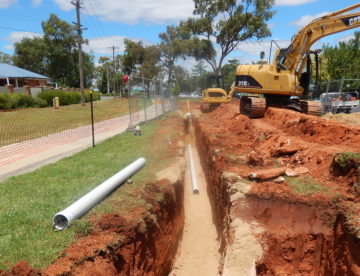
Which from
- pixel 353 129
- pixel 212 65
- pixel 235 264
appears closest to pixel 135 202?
pixel 235 264

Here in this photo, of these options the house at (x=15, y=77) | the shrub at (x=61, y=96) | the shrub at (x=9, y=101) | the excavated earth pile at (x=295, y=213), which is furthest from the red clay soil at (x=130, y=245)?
the house at (x=15, y=77)

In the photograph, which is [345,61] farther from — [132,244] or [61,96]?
[132,244]

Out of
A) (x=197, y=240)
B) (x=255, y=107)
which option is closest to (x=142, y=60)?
(x=255, y=107)

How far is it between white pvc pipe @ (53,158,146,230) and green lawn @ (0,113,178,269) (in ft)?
0.39

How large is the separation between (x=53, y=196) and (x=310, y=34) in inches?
459

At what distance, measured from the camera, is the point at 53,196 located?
5.84m

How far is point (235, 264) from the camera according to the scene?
16.1 ft

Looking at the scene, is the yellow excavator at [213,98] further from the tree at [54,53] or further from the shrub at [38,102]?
the tree at [54,53]

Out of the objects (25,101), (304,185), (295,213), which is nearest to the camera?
(295,213)

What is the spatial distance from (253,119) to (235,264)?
9.73 meters

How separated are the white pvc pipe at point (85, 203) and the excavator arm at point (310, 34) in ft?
31.4

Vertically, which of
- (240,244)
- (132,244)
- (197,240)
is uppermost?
(132,244)

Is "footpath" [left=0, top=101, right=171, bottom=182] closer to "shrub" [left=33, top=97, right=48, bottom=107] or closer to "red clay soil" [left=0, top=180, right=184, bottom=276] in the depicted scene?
"red clay soil" [left=0, top=180, right=184, bottom=276]

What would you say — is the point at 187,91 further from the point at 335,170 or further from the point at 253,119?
the point at 335,170
